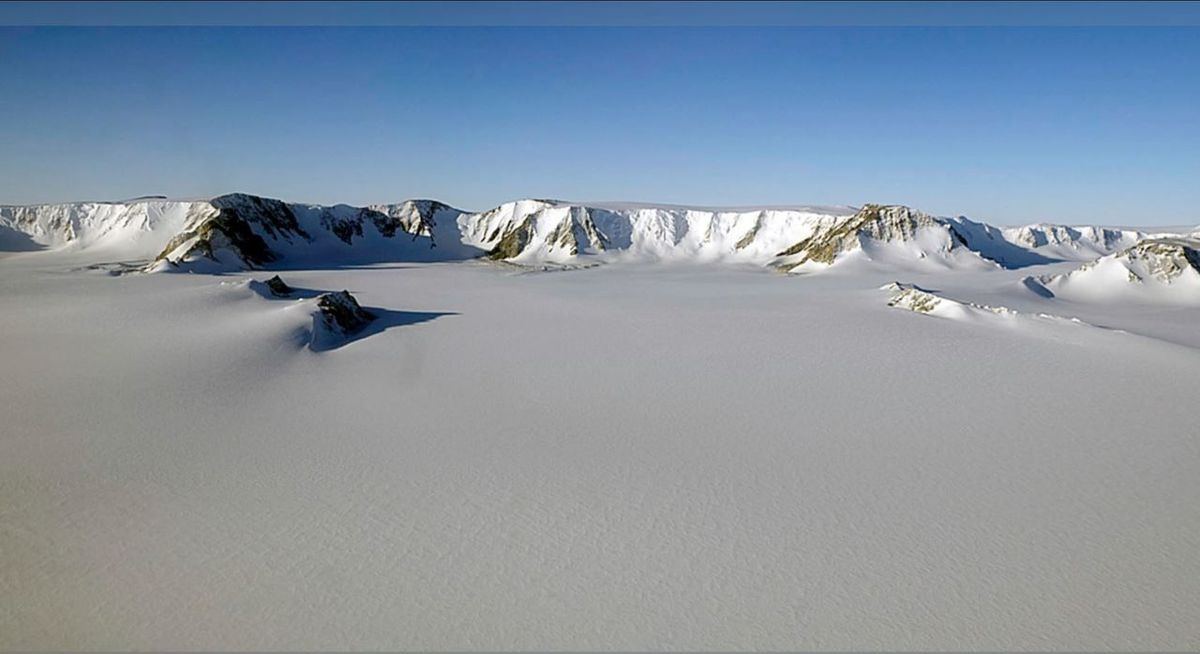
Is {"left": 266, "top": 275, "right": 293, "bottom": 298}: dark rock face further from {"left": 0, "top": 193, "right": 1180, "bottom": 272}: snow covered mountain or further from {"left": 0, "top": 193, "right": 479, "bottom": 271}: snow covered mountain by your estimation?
{"left": 0, "top": 193, "right": 479, "bottom": 271}: snow covered mountain

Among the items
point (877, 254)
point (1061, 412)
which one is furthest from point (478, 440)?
point (877, 254)

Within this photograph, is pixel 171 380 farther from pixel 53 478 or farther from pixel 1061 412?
pixel 1061 412

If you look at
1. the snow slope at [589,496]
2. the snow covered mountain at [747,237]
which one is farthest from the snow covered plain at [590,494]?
the snow covered mountain at [747,237]

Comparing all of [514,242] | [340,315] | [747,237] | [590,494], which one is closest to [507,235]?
[514,242]

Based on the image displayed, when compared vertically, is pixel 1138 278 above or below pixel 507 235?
below

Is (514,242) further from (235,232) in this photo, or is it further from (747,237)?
(235,232)

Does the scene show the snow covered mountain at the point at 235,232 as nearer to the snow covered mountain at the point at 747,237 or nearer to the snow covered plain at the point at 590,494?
the snow covered mountain at the point at 747,237

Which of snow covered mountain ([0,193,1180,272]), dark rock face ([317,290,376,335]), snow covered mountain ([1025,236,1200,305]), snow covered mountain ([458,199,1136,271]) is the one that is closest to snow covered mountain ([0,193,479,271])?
snow covered mountain ([0,193,1180,272])
